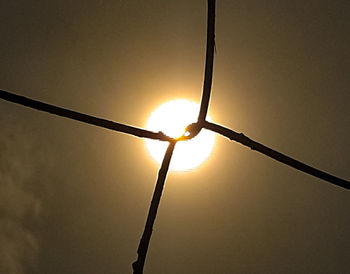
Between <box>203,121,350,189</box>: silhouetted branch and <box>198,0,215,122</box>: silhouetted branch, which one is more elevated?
<box>198,0,215,122</box>: silhouetted branch

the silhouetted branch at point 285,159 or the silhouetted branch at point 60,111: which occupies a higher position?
the silhouetted branch at point 285,159

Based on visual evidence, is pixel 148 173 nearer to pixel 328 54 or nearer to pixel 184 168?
A: pixel 184 168

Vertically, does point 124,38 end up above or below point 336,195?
above

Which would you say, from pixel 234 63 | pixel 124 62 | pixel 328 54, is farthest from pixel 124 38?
pixel 328 54

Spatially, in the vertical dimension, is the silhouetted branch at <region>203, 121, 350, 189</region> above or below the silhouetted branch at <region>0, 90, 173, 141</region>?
above

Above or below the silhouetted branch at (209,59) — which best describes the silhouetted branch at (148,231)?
below

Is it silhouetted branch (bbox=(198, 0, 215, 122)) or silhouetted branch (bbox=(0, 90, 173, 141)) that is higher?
silhouetted branch (bbox=(198, 0, 215, 122))

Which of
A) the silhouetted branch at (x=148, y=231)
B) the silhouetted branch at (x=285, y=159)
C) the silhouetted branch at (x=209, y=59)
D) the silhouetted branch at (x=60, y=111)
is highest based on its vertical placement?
Result: the silhouetted branch at (x=209, y=59)

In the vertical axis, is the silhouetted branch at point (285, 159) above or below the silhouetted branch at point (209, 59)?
A: below

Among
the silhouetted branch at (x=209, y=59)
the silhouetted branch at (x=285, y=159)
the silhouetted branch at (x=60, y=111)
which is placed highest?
the silhouetted branch at (x=209, y=59)

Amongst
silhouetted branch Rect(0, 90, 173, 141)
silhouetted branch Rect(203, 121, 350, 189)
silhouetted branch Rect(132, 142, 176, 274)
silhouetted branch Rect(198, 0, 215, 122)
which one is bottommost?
silhouetted branch Rect(132, 142, 176, 274)
